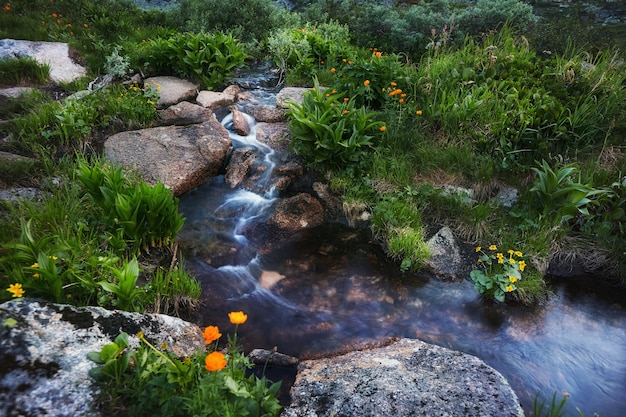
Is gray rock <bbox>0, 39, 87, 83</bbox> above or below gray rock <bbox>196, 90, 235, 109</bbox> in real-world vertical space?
above

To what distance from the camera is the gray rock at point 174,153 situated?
575cm

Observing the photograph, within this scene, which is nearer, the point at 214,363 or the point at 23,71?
the point at 214,363

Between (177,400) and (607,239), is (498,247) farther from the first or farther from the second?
(177,400)

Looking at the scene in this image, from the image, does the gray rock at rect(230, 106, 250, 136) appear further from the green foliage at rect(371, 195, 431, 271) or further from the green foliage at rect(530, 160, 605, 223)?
the green foliage at rect(530, 160, 605, 223)

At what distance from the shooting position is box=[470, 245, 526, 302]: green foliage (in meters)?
4.40

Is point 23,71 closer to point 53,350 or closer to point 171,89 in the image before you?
point 171,89

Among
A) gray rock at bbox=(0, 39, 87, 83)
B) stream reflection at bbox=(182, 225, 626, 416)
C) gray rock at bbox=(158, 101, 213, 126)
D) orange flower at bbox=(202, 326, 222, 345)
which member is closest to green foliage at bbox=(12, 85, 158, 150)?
gray rock at bbox=(158, 101, 213, 126)

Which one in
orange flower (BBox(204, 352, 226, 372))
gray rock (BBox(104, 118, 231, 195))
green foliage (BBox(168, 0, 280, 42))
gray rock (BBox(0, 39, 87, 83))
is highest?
green foliage (BBox(168, 0, 280, 42))

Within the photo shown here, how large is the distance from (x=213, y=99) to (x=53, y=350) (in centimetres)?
615

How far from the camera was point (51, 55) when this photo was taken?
7992 millimetres

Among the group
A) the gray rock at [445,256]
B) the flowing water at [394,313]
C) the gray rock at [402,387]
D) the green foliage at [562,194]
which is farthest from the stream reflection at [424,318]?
the green foliage at [562,194]

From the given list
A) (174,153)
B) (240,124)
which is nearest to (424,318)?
(174,153)

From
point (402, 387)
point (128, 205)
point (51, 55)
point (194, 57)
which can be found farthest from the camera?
point (194, 57)

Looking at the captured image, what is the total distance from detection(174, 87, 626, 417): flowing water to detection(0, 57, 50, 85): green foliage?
188 inches
